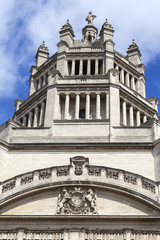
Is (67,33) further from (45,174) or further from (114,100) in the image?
(45,174)

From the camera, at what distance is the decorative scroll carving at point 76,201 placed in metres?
24.2

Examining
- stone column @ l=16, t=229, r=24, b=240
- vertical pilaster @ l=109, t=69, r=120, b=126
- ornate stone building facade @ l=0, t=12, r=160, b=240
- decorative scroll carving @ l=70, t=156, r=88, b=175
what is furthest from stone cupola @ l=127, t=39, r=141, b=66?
Answer: stone column @ l=16, t=229, r=24, b=240

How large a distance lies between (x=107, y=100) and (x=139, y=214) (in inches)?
565

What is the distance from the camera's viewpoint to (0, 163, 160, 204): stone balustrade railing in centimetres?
2469

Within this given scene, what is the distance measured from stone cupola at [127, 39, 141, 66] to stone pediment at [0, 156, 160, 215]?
2271cm

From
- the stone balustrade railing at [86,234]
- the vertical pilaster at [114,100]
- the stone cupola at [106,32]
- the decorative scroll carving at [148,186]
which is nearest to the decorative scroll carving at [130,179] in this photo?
the decorative scroll carving at [148,186]

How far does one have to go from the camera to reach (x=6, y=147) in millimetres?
30812

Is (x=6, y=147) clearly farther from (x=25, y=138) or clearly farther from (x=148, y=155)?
(x=148, y=155)

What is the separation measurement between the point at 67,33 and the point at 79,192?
23713 mm

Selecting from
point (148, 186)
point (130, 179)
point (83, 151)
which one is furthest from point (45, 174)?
point (148, 186)

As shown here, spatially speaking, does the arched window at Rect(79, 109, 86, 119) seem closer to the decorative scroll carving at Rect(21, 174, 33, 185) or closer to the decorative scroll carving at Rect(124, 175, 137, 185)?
the decorative scroll carving at Rect(21, 174, 33, 185)

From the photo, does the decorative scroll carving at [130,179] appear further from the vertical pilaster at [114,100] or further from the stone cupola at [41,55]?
the stone cupola at [41,55]

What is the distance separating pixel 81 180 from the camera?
25234mm

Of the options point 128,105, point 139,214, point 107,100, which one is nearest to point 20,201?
point 139,214
